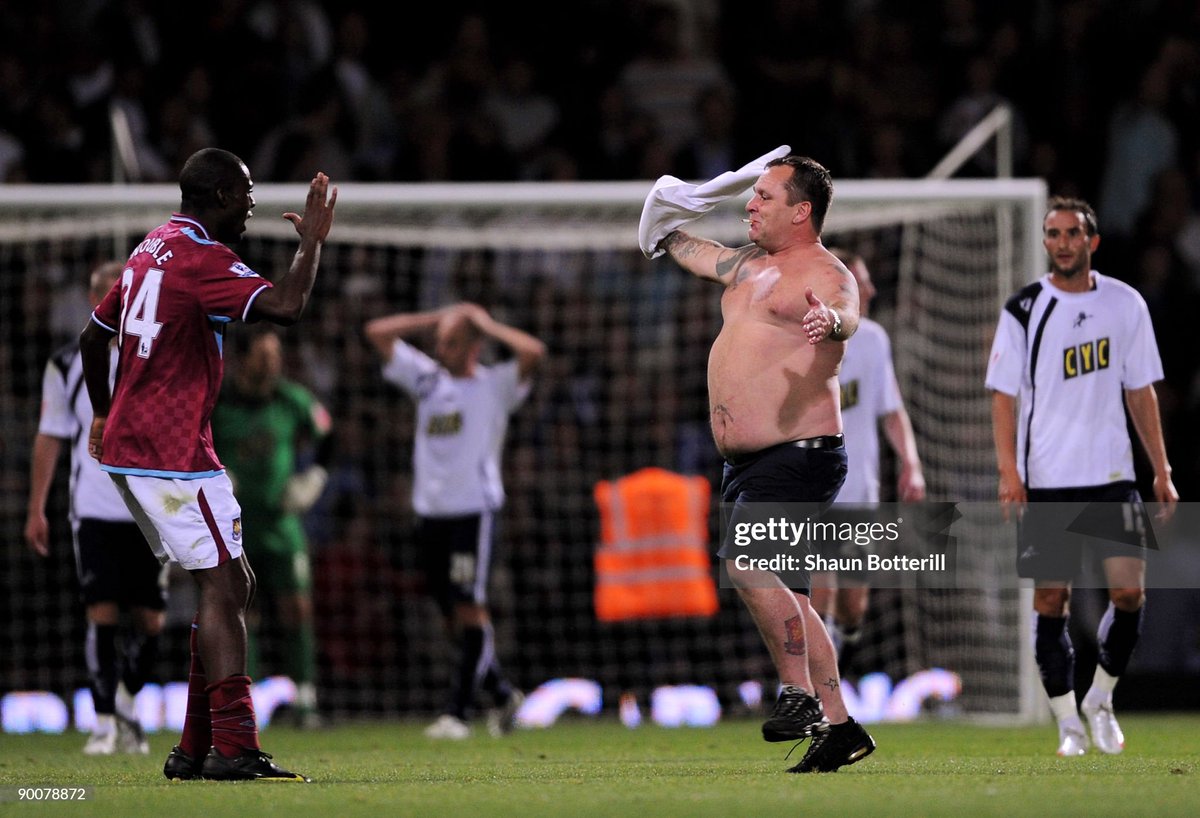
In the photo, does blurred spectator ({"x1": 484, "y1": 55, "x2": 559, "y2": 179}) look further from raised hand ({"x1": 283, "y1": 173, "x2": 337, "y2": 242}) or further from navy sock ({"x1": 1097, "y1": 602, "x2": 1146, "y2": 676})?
raised hand ({"x1": 283, "y1": 173, "x2": 337, "y2": 242})

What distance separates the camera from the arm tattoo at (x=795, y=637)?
6469 millimetres

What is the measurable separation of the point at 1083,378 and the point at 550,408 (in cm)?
562

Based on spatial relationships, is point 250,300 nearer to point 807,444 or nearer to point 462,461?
point 807,444

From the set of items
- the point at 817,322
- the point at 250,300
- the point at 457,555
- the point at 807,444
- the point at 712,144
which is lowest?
the point at 457,555

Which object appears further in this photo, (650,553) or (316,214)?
(650,553)

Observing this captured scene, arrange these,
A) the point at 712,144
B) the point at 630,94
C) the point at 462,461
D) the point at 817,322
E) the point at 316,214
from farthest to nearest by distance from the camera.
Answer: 1. the point at 630,94
2. the point at 712,144
3. the point at 462,461
4. the point at 316,214
5. the point at 817,322

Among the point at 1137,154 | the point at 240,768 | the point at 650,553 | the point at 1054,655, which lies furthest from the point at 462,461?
the point at 1137,154

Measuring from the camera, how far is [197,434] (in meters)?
6.46

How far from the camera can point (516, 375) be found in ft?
36.9

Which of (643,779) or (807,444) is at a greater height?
(807,444)

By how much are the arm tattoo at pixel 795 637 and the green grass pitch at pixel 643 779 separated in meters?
0.44

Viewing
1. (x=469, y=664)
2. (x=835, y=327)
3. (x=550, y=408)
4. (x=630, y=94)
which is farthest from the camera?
(x=630, y=94)

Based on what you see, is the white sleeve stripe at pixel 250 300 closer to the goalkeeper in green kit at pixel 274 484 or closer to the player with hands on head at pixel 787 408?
the player with hands on head at pixel 787 408

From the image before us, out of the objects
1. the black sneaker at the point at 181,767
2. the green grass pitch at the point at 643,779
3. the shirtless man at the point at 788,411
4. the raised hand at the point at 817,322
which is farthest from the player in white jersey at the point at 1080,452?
the black sneaker at the point at 181,767
